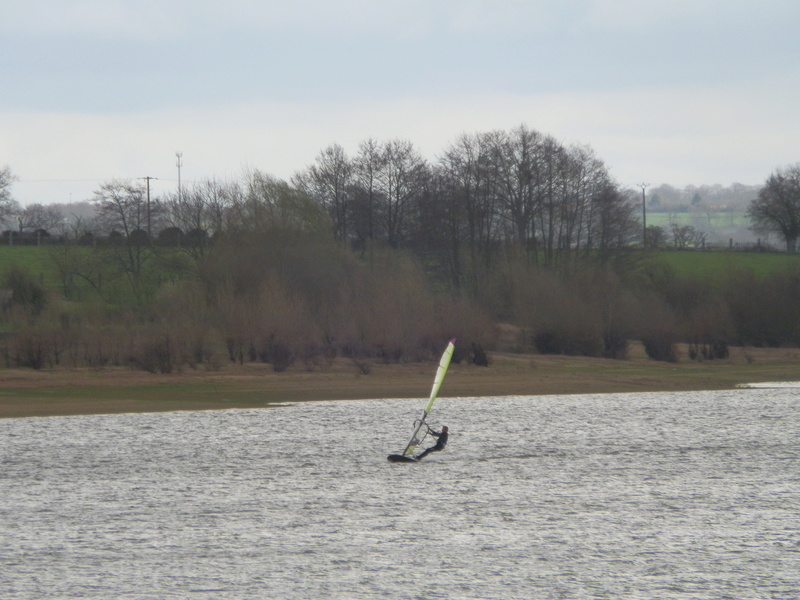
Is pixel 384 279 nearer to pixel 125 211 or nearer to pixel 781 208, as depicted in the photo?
pixel 125 211

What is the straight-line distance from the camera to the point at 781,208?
8419 cm

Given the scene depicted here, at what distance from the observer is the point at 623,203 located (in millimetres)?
63062

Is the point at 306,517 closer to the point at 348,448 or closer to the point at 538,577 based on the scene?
the point at 538,577

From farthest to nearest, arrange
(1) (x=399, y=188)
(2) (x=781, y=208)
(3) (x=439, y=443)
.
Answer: (2) (x=781, y=208), (1) (x=399, y=188), (3) (x=439, y=443)

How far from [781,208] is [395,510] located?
81354 millimetres

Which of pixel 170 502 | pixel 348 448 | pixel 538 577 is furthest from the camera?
pixel 348 448

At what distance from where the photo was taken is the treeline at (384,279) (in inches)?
1449

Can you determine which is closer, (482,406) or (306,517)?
(306,517)

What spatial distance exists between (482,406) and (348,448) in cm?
702

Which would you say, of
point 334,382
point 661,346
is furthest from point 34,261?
point 661,346

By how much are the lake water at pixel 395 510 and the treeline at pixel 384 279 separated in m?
18.4

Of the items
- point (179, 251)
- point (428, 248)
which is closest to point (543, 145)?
point (428, 248)

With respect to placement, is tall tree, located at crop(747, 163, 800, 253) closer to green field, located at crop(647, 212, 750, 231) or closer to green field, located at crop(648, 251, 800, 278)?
green field, located at crop(648, 251, 800, 278)

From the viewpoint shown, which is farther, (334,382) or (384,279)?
(384,279)
